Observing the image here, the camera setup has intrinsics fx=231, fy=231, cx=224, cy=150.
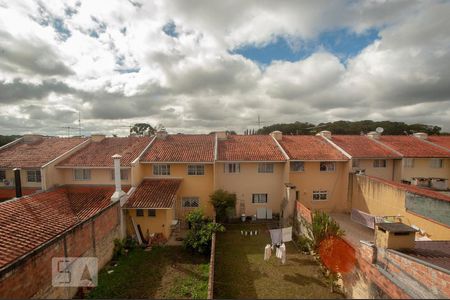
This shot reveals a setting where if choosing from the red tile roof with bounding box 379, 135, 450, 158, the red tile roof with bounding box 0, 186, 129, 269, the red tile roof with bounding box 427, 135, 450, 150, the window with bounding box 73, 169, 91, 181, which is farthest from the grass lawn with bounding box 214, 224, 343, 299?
the red tile roof with bounding box 427, 135, 450, 150

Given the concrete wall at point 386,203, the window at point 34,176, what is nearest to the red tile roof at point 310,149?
the concrete wall at point 386,203

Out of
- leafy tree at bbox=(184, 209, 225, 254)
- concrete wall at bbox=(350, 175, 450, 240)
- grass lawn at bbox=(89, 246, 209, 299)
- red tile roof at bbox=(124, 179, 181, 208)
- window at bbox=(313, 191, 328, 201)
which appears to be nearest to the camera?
grass lawn at bbox=(89, 246, 209, 299)

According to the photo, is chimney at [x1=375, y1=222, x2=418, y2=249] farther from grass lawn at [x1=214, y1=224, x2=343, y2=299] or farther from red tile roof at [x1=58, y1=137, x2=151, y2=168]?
red tile roof at [x1=58, y1=137, x2=151, y2=168]

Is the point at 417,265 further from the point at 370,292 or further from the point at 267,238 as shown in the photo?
the point at 267,238

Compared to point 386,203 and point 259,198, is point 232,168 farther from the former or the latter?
point 386,203

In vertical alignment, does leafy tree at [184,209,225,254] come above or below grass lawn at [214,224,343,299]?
above


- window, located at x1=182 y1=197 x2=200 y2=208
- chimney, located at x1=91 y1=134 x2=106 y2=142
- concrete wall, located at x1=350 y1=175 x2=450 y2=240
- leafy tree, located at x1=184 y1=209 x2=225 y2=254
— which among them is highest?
chimney, located at x1=91 y1=134 x2=106 y2=142
